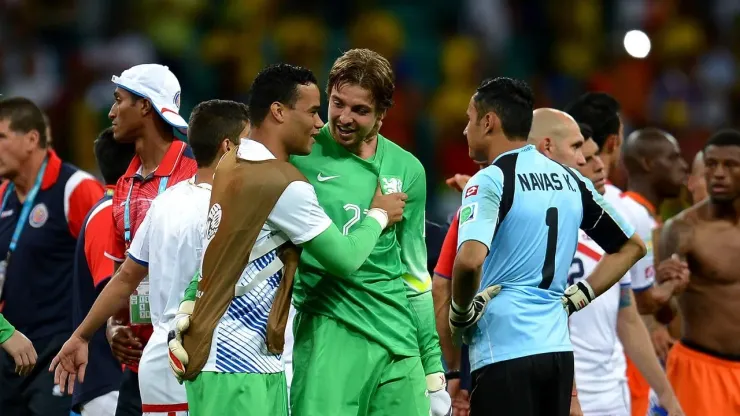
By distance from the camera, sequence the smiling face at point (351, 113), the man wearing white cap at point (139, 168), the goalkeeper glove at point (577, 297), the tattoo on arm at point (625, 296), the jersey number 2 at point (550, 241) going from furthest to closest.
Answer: the tattoo on arm at point (625, 296), the man wearing white cap at point (139, 168), the goalkeeper glove at point (577, 297), the jersey number 2 at point (550, 241), the smiling face at point (351, 113)

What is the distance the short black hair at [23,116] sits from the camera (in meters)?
7.86

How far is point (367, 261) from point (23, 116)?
3363 mm

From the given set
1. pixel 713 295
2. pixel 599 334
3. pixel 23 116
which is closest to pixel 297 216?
pixel 599 334

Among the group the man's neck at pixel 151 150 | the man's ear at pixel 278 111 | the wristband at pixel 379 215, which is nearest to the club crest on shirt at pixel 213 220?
the man's ear at pixel 278 111

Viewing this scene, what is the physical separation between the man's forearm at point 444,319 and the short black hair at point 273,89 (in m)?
1.74

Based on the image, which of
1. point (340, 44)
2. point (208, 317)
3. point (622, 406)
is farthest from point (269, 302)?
point (340, 44)

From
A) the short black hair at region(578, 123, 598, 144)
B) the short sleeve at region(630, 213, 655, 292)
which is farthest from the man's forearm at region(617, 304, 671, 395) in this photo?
the short black hair at region(578, 123, 598, 144)

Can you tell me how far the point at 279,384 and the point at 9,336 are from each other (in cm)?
176

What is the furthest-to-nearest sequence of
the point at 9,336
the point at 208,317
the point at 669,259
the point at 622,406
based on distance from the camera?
1. the point at 669,259
2. the point at 622,406
3. the point at 9,336
4. the point at 208,317

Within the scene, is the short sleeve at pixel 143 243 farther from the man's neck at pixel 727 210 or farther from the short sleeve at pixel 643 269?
the man's neck at pixel 727 210

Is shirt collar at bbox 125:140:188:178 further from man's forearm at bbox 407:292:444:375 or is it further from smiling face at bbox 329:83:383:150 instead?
man's forearm at bbox 407:292:444:375

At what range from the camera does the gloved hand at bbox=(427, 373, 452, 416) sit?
5.72 m

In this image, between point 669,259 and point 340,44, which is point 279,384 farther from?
point 340,44

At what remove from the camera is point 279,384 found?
512cm
